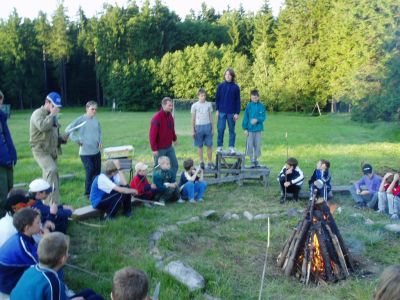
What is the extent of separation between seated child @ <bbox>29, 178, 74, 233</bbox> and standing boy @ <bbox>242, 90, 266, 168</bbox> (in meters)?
5.00

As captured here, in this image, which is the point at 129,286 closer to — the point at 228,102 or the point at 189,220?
the point at 189,220

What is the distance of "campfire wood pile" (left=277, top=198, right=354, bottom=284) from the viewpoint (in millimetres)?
4914

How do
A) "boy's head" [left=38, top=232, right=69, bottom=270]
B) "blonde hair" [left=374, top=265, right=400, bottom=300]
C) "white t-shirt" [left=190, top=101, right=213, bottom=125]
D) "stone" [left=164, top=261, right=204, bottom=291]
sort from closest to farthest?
1. "blonde hair" [left=374, top=265, right=400, bottom=300]
2. "boy's head" [left=38, top=232, right=69, bottom=270]
3. "stone" [left=164, top=261, right=204, bottom=291]
4. "white t-shirt" [left=190, top=101, right=213, bottom=125]

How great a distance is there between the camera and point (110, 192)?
6.63 metres

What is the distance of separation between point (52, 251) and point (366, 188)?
637 centimetres

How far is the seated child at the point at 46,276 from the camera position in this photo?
306 cm

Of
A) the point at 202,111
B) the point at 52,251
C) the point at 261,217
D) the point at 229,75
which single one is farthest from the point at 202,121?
the point at 52,251

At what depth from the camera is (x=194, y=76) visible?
149 ft

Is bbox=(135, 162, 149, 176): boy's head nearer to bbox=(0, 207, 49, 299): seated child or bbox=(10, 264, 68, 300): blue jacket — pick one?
bbox=(0, 207, 49, 299): seated child

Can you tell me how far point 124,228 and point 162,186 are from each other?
165 centimetres

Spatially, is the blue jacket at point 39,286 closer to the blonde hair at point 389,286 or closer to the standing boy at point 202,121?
the blonde hair at point 389,286

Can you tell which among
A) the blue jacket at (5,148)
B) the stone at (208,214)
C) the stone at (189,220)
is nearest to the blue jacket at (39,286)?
the blue jacket at (5,148)

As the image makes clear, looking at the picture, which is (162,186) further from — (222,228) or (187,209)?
(222,228)

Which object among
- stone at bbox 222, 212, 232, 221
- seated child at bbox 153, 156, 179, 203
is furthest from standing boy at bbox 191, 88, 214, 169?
stone at bbox 222, 212, 232, 221
